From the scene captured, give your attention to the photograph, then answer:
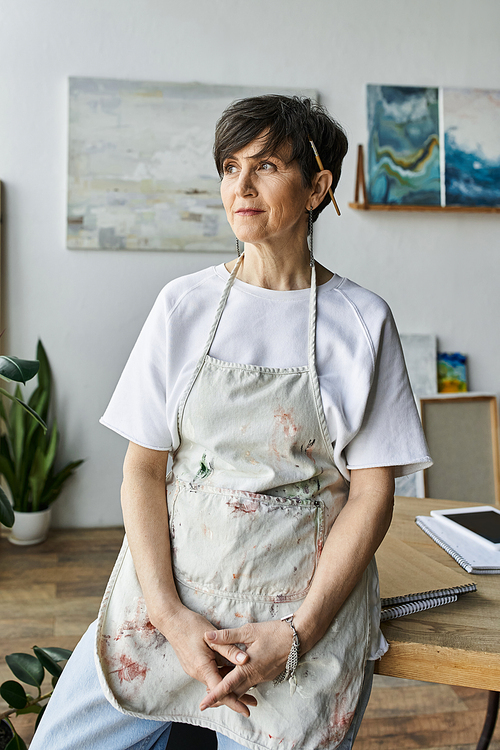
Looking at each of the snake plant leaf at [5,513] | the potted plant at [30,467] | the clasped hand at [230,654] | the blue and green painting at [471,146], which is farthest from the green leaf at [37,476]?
the blue and green painting at [471,146]

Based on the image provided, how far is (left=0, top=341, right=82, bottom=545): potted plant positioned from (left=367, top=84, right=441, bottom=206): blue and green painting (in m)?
2.18

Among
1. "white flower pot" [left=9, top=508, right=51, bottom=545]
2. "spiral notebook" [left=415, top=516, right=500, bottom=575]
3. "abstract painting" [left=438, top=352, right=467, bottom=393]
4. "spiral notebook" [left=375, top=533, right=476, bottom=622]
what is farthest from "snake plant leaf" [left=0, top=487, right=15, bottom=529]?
"abstract painting" [left=438, top=352, right=467, bottom=393]

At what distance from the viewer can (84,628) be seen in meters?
2.42

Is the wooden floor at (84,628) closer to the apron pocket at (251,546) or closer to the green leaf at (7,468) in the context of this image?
the green leaf at (7,468)

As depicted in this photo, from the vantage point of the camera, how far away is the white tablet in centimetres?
142

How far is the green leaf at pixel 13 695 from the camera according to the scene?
1.38 metres

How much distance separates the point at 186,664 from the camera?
3.16ft

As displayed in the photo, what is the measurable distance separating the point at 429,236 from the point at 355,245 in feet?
1.49

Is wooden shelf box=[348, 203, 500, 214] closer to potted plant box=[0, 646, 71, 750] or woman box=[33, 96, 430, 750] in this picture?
woman box=[33, 96, 430, 750]

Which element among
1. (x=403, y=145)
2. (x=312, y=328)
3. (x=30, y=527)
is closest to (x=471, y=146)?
(x=403, y=145)

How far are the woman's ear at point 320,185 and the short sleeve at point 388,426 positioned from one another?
28 centimetres

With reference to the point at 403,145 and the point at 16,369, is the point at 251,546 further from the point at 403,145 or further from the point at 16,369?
the point at 403,145

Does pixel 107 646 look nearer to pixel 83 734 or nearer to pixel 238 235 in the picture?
pixel 83 734

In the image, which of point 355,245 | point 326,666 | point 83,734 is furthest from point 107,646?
point 355,245
